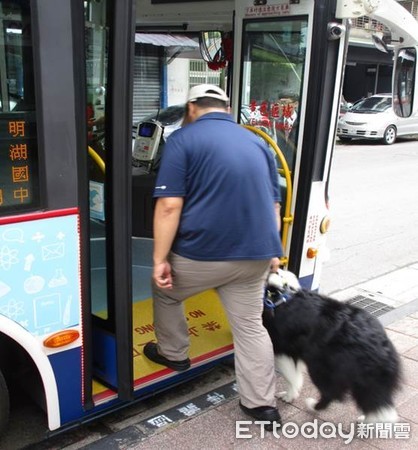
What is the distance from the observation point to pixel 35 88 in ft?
6.73

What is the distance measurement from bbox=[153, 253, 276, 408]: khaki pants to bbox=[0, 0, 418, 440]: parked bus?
0.76 ft

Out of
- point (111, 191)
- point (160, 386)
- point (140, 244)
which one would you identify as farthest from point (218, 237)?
point (140, 244)

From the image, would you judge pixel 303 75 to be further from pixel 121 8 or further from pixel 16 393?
pixel 16 393

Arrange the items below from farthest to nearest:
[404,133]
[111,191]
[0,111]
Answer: [404,133] → [111,191] → [0,111]

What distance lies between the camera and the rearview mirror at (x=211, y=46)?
4.38m

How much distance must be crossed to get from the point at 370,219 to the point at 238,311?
5478 millimetres

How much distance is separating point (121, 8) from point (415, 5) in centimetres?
2630

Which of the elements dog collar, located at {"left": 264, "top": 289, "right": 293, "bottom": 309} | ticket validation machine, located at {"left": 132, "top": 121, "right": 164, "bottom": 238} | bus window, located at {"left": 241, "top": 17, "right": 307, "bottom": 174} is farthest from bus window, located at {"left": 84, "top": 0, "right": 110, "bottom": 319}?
ticket validation machine, located at {"left": 132, "top": 121, "right": 164, "bottom": 238}

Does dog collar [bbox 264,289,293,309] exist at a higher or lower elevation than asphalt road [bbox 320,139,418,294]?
higher

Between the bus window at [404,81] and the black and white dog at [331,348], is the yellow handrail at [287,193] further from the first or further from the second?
the bus window at [404,81]

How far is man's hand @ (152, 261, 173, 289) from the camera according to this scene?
255cm

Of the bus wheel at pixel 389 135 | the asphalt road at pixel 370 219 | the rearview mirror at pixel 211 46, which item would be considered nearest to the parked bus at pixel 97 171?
the rearview mirror at pixel 211 46

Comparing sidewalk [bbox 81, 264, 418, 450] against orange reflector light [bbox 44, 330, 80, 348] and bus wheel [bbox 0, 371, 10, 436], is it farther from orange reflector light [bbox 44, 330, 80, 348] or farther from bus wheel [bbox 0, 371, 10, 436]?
orange reflector light [bbox 44, 330, 80, 348]

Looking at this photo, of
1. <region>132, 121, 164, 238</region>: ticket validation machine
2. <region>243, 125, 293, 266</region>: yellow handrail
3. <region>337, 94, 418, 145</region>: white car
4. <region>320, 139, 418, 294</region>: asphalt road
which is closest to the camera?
<region>243, 125, 293, 266</region>: yellow handrail
